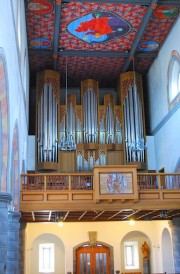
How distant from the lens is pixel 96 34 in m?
19.1

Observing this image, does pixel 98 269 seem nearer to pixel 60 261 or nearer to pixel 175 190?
pixel 60 261

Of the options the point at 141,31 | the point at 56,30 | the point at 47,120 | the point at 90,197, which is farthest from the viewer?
the point at 47,120

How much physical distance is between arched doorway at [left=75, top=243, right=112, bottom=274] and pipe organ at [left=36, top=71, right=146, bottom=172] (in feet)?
17.1

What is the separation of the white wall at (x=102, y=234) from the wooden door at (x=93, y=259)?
632 mm

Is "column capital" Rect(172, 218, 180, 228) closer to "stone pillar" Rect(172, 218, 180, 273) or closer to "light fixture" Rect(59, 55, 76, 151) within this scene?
"stone pillar" Rect(172, 218, 180, 273)

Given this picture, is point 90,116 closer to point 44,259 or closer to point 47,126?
point 47,126

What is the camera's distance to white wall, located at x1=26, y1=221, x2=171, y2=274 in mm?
22641

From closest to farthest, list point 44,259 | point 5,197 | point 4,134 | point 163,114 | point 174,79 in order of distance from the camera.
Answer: point 5,197 < point 4,134 < point 174,79 < point 163,114 < point 44,259

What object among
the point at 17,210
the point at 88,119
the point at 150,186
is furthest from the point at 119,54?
the point at 17,210

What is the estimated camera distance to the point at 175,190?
15.5 metres

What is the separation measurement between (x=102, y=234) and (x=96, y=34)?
1070cm

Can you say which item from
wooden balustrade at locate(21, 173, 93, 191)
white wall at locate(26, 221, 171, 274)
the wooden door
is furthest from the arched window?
the wooden door

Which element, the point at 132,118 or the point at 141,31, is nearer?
the point at 141,31

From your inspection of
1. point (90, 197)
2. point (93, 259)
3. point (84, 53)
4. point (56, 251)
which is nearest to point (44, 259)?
point (56, 251)
